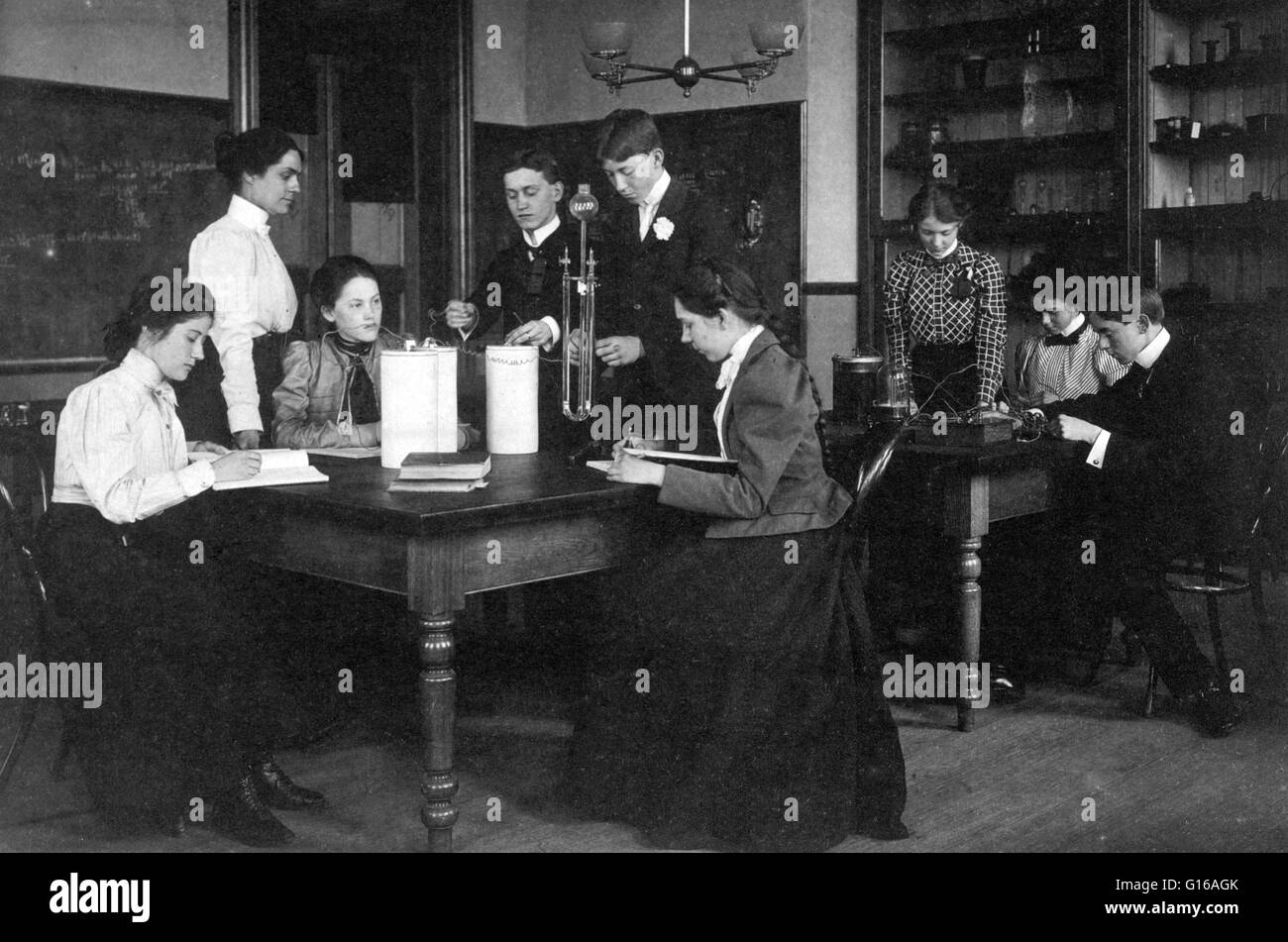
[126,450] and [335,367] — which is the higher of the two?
[335,367]

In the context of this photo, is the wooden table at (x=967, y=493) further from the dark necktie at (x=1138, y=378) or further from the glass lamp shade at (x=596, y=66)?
the glass lamp shade at (x=596, y=66)

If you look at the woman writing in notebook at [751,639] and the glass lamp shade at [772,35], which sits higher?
the glass lamp shade at [772,35]

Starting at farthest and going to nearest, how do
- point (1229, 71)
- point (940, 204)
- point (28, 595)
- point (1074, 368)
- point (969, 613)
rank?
point (1229, 71) → point (1074, 368) → point (940, 204) → point (969, 613) → point (28, 595)

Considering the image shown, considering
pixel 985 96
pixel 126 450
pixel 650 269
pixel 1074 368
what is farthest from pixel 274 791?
pixel 985 96

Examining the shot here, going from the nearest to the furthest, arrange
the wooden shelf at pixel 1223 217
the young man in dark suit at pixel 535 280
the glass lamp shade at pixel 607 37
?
the young man in dark suit at pixel 535 280, the glass lamp shade at pixel 607 37, the wooden shelf at pixel 1223 217

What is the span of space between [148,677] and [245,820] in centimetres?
36

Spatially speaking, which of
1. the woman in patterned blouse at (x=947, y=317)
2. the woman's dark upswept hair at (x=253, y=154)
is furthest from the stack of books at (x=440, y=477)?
the woman in patterned blouse at (x=947, y=317)

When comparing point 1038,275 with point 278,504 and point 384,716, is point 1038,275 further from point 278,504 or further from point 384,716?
point 278,504

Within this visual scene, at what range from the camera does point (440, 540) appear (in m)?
2.47

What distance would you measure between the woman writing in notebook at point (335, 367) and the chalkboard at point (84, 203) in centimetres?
251

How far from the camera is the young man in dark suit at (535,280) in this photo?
3664mm

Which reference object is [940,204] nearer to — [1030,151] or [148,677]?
[1030,151]
